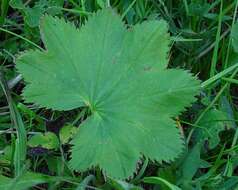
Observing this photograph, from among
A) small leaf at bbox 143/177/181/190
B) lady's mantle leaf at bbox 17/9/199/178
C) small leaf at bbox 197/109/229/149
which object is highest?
lady's mantle leaf at bbox 17/9/199/178

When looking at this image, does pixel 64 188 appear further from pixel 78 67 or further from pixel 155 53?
pixel 155 53

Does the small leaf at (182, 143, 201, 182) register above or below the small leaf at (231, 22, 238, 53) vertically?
below

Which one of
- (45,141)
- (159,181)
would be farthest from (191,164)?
(45,141)

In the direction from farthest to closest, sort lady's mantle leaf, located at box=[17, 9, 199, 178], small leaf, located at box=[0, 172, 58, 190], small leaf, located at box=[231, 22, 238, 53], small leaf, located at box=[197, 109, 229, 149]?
small leaf, located at box=[231, 22, 238, 53], small leaf, located at box=[197, 109, 229, 149], small leaf, located at box=[0, 172, 58, 190], lady's mantle leaf, located at box=[17, 9, 199, 178]

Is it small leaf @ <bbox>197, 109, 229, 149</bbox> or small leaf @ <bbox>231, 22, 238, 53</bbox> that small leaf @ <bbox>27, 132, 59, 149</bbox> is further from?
small leaf @ <bbox>231, 22, 238, 53</bbox>

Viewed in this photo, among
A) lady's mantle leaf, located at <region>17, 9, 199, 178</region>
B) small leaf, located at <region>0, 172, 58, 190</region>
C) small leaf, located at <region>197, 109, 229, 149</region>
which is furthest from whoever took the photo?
small leaf, located at <region>197, 109, 229, 149</region>

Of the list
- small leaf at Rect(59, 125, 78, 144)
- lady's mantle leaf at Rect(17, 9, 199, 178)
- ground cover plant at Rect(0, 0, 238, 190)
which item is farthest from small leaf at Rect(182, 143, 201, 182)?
→ small leaf at Rect(59, 125, 78, 144)

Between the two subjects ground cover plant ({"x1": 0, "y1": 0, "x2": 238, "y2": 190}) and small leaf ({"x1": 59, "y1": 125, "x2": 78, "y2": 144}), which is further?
small leaf ({"x1": 59, "y1": 125, "x2": 78, "y2": 144})

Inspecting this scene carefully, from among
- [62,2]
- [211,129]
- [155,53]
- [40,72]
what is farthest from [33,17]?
[211,129]

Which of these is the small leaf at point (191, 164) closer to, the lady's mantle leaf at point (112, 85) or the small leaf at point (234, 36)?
the lady's mantle leaf at point (112, 85)
